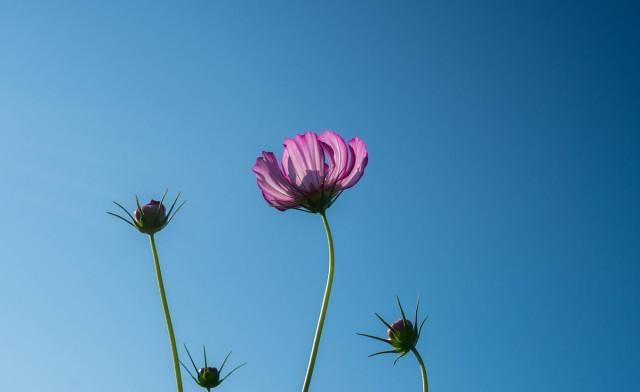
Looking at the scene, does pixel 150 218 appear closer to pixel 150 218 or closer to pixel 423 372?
pixel 150 218

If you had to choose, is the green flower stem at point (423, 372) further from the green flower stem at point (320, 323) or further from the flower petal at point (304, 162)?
the flower petal at point (304, 162)

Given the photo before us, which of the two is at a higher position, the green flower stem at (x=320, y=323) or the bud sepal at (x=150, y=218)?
the bud sepal at (x=150, y=218)

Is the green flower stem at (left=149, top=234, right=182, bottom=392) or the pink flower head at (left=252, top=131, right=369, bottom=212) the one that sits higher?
the pink flower head at (left=252, top=131, right=369, bottom=212)

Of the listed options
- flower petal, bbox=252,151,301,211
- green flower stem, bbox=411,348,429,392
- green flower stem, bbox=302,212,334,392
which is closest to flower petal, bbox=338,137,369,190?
flower petal, bbox=252,151,301,211

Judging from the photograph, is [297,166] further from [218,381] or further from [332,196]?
[218,381]

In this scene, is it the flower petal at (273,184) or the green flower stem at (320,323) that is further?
the flower petal at (273,184)

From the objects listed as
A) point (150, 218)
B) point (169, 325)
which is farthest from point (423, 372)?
point (150, 218)

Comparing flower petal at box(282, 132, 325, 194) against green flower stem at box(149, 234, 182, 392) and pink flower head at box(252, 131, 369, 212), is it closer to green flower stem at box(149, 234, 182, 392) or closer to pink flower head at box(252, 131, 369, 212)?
pink flower head at box(252, 131, 369, 212)

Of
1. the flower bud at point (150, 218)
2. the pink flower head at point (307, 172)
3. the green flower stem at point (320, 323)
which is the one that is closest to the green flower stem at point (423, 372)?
the green flower stem at point (320, 323)
